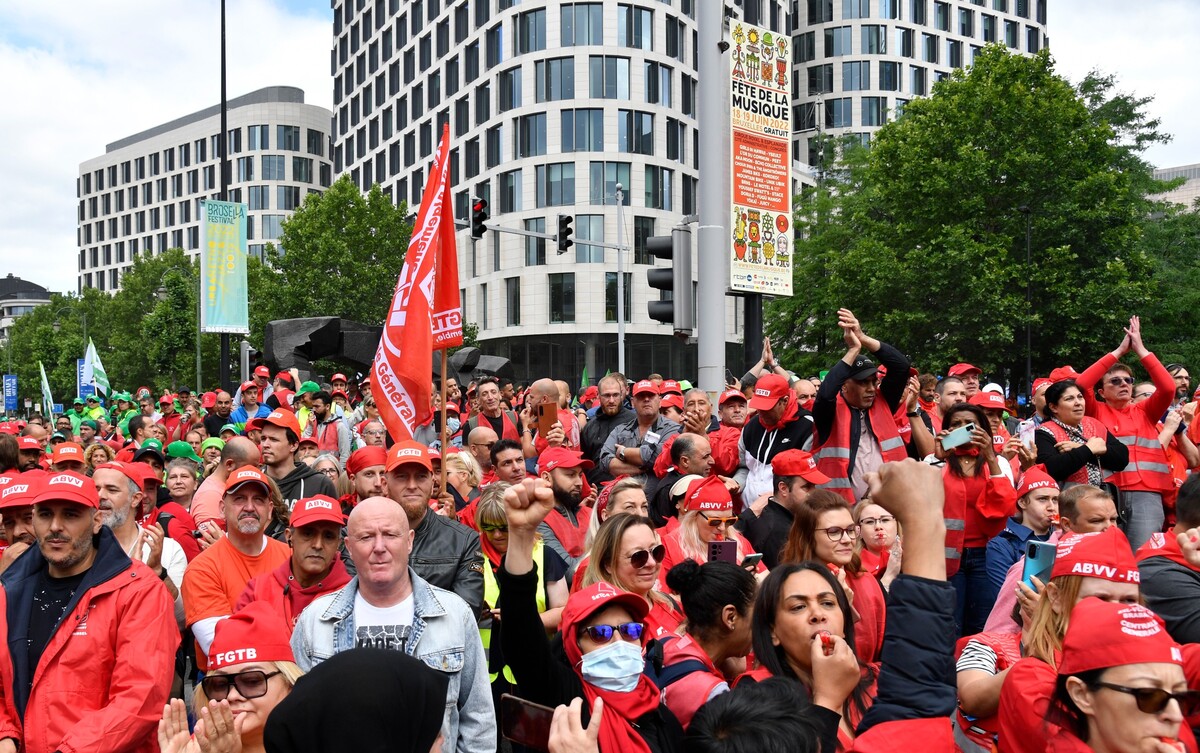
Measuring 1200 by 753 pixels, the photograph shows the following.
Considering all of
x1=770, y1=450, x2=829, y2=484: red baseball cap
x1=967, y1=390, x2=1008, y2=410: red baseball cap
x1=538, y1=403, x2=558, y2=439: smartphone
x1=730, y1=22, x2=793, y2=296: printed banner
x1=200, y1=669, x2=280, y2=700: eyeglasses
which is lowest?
x1=200, y1=669, x2=280, y2=700: eyeglasses

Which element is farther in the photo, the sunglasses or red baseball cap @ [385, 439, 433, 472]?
red baseball cap @ [385, 439, 433, 472]

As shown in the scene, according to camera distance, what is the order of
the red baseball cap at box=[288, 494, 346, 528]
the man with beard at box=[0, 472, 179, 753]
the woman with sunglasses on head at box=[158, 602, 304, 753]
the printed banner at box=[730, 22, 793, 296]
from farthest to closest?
the printed banner at box=[730, 22, 793, 296]
the red baseball cap at box=[288, 494, 346, 528]
the man with beard at box=[0, 472, 179, 753]
the woman with sunglasses on head at box=[158, 602, 304, 753]

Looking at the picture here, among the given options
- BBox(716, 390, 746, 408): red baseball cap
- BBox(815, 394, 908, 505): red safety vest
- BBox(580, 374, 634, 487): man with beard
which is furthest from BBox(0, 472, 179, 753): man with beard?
BBox(716, 390, 746, 408): red baseball cap

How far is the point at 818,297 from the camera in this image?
119ft

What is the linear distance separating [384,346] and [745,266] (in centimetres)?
361

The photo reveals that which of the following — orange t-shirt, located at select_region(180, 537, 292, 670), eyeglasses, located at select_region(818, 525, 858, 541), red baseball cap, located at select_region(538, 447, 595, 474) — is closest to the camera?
eyeglasses, located at select_region(818, 525, 858, 541)

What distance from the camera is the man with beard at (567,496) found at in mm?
6402

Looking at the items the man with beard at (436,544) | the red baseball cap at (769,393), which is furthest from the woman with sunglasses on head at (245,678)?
the red baseball cap at (769,393)

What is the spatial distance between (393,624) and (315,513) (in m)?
1.03

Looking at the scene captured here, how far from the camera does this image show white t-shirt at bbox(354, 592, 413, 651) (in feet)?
12.2

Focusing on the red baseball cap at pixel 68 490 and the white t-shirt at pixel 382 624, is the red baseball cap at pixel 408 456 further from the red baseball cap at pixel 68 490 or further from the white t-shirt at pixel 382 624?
the white t-shirt at pixel 382 624

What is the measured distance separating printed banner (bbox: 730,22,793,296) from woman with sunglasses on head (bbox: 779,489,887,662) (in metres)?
4.90

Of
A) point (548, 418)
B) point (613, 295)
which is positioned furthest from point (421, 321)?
point (613, 295)

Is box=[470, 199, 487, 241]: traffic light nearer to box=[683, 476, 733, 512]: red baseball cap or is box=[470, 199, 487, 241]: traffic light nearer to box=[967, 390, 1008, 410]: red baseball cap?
box=[967, 390, 1008, 410]: red baseball cap
